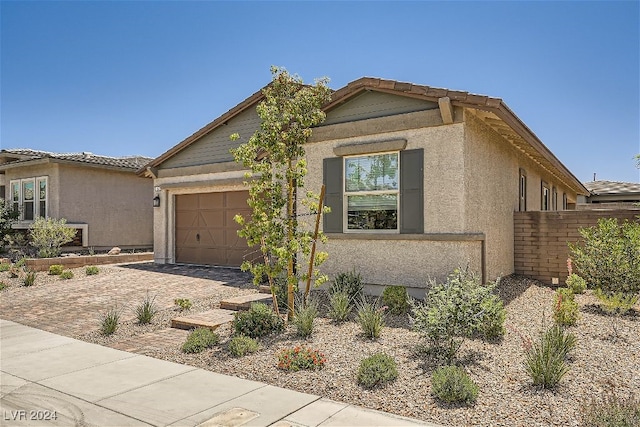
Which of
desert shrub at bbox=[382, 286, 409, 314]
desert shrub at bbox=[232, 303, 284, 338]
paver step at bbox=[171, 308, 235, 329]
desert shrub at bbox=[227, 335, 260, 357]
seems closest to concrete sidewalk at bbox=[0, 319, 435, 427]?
desert shrub at bbox=[227, 335, 260, 357]

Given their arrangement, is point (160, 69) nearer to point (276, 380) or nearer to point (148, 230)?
point (148, 230)

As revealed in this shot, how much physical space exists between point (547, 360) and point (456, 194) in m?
3.91

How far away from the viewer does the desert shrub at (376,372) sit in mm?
5082

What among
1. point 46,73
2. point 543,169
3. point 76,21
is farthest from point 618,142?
point 46,73

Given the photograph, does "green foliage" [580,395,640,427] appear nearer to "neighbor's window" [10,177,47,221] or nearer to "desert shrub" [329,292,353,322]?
"desert shrub" [329,292,353,322]

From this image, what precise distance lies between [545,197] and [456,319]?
1288 centimetres

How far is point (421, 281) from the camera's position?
8609 mm

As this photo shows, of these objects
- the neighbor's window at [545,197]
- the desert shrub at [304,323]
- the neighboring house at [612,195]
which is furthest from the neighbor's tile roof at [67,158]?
the neighboring house at [612,195]

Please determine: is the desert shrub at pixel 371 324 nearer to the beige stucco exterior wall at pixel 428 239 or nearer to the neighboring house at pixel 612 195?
the beige stucco exterior wall at pixel 428 239

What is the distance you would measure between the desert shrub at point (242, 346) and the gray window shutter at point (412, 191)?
3825 millimetres

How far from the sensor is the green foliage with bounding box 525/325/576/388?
188 inches

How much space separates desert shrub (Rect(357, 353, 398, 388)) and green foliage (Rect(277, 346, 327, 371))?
2.13 feet

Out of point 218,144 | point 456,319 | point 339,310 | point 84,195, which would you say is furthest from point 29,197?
point 456,319

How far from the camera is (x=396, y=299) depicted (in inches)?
313
